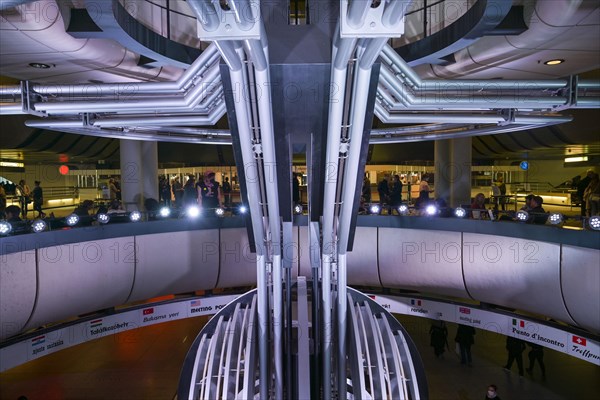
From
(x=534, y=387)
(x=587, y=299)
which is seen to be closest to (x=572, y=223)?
(x=587, y=299)

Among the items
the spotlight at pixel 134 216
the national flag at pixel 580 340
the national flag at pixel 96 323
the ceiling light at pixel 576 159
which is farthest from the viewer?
the ceiling light at pixel 576 159

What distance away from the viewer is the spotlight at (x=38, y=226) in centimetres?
977

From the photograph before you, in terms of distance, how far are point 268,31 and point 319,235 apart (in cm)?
399

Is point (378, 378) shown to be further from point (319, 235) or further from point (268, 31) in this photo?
point (268, 31)

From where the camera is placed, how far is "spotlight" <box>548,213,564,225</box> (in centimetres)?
996

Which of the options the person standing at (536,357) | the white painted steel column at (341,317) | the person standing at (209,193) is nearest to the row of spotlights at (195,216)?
the person standing at (209,193)

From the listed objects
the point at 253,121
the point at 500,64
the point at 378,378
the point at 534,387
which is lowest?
the point at 534,387

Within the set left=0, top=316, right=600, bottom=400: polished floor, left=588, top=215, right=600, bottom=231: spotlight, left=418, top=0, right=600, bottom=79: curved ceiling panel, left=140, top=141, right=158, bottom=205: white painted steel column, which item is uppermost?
left=418, top=0, right=600, bottom=79: curved ceiling panel

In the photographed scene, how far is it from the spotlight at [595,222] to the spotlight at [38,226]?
1217 centimetres

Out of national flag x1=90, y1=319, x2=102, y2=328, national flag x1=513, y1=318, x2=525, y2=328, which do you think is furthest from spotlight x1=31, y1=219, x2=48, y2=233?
national flag x1=513, y1=318, x2=525, y2=328

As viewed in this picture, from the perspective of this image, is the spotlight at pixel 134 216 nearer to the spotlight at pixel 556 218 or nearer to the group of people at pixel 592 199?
the spotlight at pixel 556 218

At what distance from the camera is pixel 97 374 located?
1385 cm

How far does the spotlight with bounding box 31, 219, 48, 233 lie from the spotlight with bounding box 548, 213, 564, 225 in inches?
466

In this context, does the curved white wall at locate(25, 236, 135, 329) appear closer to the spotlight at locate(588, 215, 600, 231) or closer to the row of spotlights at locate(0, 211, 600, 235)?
the row of spotlights at locate(0, 211, 600, 235)
